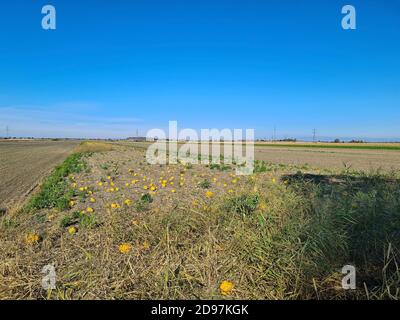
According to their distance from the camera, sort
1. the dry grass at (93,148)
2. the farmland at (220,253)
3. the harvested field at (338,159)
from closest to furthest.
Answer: the farmland at (220,253) → the harvested field at (338,159) → the dry grass at (93,148)

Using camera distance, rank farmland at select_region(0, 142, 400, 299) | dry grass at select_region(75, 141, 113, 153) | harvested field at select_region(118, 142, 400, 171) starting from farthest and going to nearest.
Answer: dry grass at select_region(75, 141, 113, 153) → harvested field at select_region(118, 142, 400, 171) → farmland at select_region(0, 142, 400, 299)

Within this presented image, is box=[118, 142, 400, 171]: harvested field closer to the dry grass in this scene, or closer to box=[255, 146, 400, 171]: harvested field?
box=[255, 146, 400, 171]: harvested field

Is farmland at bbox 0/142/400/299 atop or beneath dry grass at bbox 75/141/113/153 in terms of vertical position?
beneath

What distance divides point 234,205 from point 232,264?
173cm

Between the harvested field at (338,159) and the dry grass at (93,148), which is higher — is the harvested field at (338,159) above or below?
below

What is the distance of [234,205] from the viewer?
4.84m

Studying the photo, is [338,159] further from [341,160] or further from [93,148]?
[93,148]

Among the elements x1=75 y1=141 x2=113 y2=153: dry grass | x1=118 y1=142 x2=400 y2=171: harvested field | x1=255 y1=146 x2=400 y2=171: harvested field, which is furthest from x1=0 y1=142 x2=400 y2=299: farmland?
x1=75 y1=141 x2=113 y2=153: dry grass

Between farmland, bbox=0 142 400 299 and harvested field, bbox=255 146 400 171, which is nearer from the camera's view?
farmland, bbox=0 142 400 299

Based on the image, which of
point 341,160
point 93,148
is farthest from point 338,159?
point 93,148

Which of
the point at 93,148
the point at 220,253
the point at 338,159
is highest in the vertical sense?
the point at 93,148

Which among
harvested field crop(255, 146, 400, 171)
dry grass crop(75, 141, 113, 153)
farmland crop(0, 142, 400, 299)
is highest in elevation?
dry grass crop(75, 141, 113, 153)

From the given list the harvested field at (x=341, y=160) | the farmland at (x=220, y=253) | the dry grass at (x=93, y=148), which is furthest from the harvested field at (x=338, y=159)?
the dry grass at (x=93, y=148)

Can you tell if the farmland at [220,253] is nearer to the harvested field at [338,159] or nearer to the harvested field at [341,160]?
the harvested field at [338,159]
